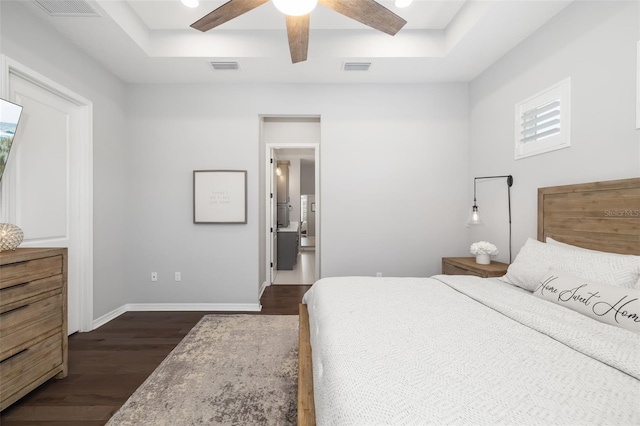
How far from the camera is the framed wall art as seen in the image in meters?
3.42

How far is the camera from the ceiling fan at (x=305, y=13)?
61.7 inches

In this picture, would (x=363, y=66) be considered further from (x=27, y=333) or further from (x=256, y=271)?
(x=27, y=333)

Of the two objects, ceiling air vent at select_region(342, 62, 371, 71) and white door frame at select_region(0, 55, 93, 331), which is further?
ceiling air vent at select_region(342, 62, 371, 71)

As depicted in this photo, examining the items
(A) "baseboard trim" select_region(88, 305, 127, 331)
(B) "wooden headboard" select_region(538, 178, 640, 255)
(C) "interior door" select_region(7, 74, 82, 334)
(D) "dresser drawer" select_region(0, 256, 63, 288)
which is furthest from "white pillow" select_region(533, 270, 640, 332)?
(A) "baseboard trim" select_region(88, 305, 127, 331)

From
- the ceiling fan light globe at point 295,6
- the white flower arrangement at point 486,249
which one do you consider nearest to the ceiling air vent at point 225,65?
the ceiling fan light globe at point 295,6

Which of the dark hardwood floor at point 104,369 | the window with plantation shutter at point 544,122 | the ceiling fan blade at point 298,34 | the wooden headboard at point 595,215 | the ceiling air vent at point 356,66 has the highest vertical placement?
the ceiling air vent at point 356,66

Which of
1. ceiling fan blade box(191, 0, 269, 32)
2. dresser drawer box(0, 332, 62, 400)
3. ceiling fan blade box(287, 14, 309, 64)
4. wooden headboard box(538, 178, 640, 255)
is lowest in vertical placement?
dresser drawer box(0, 332, 62, 400)

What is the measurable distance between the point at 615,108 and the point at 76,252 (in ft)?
15.2

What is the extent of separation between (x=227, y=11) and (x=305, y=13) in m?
0.51

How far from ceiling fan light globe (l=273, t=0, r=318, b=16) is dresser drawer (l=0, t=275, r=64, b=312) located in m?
2.27

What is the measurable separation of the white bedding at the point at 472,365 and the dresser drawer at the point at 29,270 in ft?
Result: 6.05

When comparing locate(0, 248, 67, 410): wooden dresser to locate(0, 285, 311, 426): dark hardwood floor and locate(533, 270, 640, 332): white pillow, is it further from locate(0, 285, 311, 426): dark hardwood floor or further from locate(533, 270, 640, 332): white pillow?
locate(533, 270, 640, 332): white pillow

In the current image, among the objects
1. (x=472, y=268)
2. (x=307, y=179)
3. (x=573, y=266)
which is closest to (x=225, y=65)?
(x=472, y=268)

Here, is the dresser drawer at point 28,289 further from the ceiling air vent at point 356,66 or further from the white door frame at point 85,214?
the ceiling air vent at point 356,66
